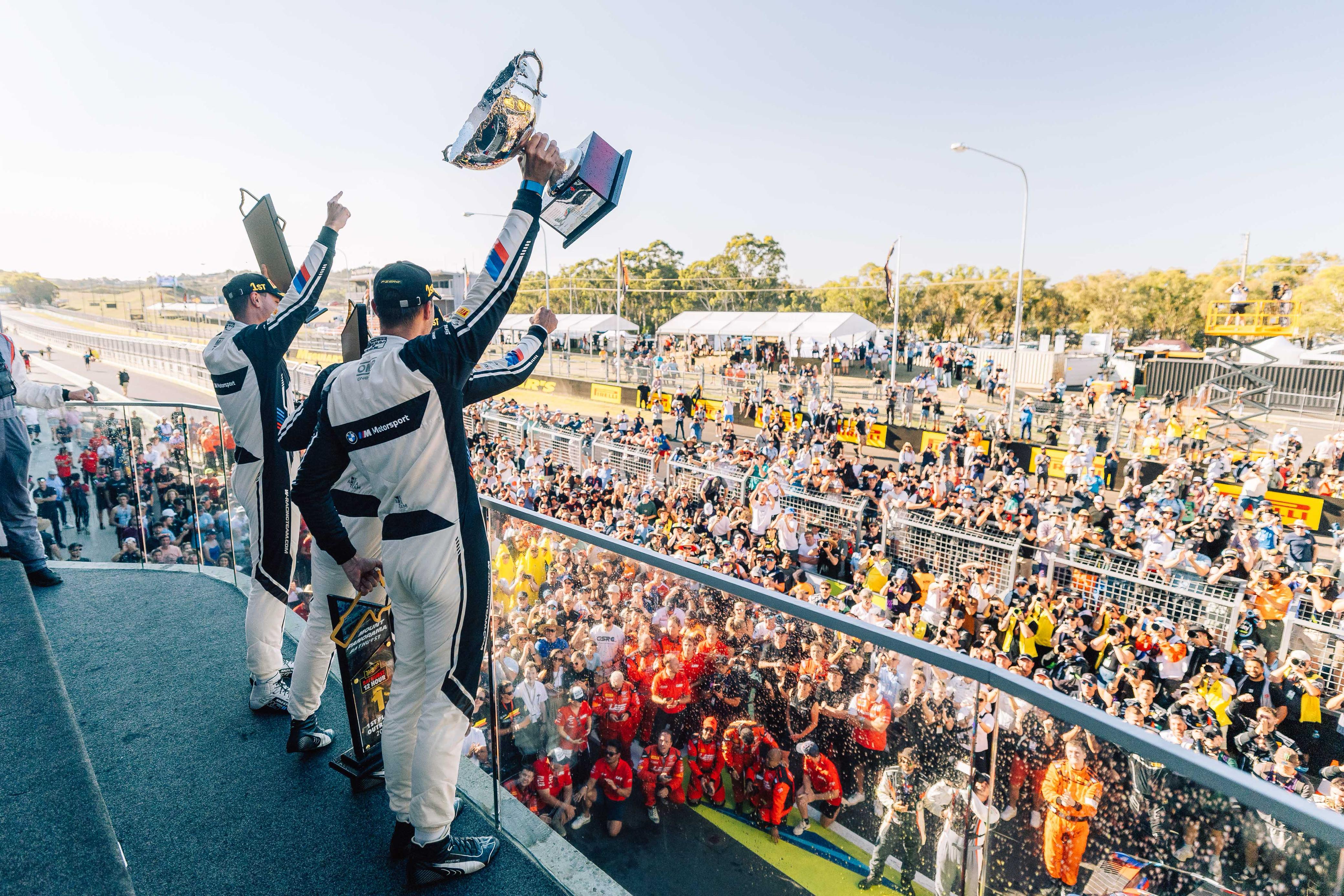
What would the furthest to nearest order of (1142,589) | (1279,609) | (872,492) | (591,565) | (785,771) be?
(872,492)
(1142,589)
(1279,609)
(591,565)
(785,771)

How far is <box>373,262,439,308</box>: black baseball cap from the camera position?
2170 mm

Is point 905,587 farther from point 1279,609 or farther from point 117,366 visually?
point 117,366

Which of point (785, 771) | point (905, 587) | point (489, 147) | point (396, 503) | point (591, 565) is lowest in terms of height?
point (905, 587)

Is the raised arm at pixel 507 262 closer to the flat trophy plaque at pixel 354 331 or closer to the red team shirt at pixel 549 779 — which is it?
the flat trophy plaque at pixel 354 331

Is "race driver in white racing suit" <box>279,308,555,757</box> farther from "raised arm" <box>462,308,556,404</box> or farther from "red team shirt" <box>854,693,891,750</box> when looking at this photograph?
"red team shirt" <box>854,693,891,750</box>

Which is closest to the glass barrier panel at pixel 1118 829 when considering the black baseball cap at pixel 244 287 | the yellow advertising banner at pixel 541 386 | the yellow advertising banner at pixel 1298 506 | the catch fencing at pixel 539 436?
the black baseball cap at pixel 244 287

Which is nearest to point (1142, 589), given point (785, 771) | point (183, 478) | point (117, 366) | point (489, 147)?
point (785, 771)

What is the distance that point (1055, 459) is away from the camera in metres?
17.2

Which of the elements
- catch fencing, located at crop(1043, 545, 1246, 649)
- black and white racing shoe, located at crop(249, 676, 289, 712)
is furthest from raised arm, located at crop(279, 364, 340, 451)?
catch fencing, located at crop(1043, 545, 1246, 649)

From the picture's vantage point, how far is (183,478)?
5.16 meters

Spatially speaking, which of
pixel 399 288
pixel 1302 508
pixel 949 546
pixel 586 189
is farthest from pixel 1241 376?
pixel 399 288

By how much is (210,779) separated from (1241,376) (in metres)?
35.0

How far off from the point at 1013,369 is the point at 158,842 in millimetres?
23010

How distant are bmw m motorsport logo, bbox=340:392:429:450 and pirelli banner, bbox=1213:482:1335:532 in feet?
54.2
